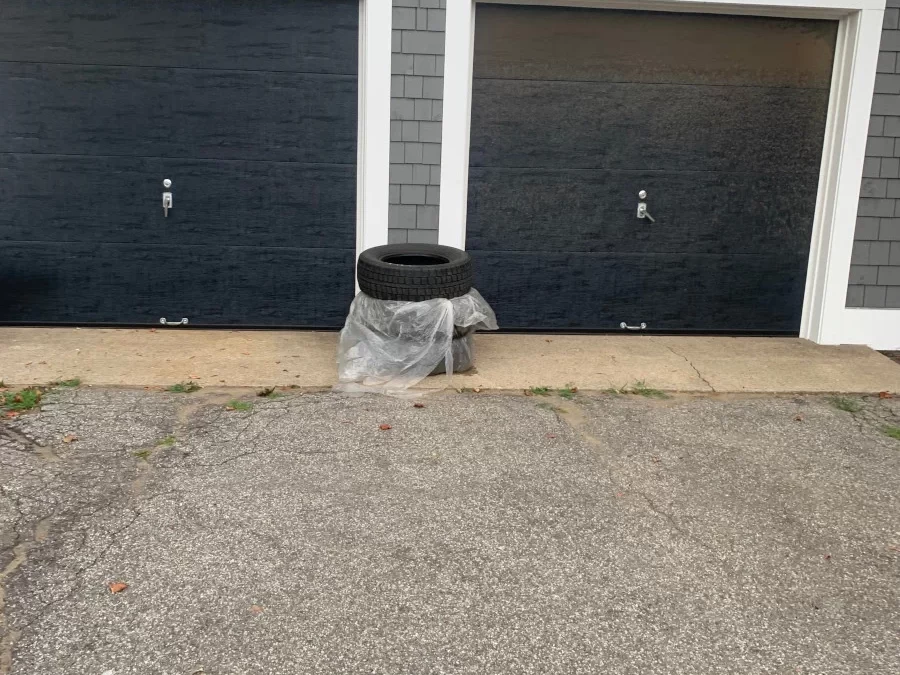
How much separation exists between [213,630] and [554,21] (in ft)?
15.5

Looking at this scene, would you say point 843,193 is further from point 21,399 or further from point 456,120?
point 21,399

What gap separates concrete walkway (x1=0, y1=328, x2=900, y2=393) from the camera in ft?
16.9

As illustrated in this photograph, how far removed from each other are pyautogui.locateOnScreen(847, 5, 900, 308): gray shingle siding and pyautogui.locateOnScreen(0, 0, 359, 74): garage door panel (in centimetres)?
366

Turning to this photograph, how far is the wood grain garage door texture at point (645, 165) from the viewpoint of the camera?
5.98m

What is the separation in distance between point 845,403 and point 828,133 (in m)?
2.25

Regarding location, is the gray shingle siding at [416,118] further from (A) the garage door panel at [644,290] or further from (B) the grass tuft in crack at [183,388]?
(B) the grass tuft in crack at [183,388]

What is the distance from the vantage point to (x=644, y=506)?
3.63 meters

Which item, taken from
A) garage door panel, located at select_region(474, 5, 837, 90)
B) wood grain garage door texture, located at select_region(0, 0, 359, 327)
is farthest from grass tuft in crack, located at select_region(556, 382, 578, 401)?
garage door panel, located at select_region(474, 5, 837, 90)

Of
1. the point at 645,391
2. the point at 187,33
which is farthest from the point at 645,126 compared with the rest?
the point at 187,33

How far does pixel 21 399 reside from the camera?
4594 millimetres

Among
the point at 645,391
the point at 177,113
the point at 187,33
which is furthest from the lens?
the point at 177,113

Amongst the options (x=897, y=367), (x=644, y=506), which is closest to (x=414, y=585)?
(x=644, y=506)

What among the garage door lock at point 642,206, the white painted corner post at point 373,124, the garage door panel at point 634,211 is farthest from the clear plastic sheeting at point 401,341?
the garage door lock at point 642,206

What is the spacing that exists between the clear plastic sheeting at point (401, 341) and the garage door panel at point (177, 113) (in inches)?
61.0
